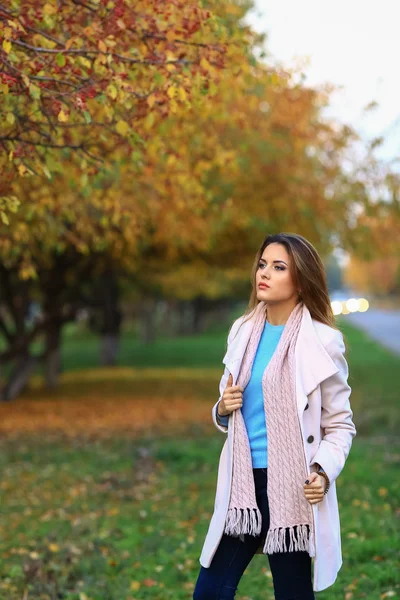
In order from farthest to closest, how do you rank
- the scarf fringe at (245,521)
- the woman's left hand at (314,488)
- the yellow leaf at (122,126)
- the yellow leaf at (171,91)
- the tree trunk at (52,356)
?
the tree trunk at (52,356)
the yellow leaf at (122,126)
the yellow leaf at (171,91)
the scarf fringe at (245,521)
the woman's left hand at (314,488)

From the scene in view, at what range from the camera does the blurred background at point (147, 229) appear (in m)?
4.86

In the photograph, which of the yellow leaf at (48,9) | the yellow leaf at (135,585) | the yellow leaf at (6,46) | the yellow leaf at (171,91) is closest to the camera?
the yellow leaf at (6,46)

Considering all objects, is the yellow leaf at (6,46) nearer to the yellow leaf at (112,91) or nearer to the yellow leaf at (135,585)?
the yellow leaf at (112,91)

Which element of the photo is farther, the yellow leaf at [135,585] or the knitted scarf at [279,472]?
the yellow leaf at [135,585]

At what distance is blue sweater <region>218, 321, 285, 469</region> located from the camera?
3.40m

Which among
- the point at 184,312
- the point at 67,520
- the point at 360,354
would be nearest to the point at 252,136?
the point at 67,520

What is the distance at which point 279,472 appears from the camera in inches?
130

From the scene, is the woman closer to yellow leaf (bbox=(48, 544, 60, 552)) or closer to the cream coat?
the cream coat

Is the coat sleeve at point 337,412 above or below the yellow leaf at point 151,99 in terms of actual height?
below

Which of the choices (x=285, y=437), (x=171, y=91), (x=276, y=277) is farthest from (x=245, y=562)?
(x=171, y=91)

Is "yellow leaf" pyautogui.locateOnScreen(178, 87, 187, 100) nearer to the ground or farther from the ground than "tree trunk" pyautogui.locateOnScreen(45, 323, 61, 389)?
farther from the ground

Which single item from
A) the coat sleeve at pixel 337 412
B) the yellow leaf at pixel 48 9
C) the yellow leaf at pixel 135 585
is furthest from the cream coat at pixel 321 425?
the yellow leaf at pixel 135 585

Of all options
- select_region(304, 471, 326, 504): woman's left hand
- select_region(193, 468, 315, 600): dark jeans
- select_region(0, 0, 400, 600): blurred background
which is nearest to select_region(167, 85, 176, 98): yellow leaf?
select_region(0, 0, 400, 600): blurred background

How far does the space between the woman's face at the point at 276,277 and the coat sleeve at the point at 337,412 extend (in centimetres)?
29
